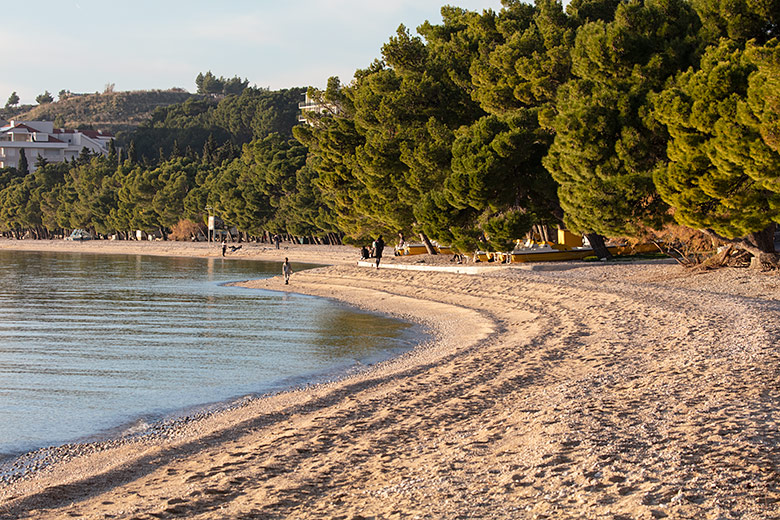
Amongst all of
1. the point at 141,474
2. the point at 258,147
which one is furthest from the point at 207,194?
the point at 141,474

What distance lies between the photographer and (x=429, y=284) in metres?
34.2

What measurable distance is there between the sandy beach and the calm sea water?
1437 millimetres

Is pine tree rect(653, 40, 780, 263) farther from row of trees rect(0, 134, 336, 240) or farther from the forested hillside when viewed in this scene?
row of trees rect(0, 134, 336, 240)

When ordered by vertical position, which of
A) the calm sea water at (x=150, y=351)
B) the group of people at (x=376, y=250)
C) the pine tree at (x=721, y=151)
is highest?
the pine tree at (x=721, y=151)

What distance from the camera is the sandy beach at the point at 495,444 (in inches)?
249

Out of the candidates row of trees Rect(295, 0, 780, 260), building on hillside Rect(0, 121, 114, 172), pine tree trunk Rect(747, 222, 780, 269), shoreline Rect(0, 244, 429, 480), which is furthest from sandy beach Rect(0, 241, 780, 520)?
building on hillside Rect(0, 121, 114, 172)

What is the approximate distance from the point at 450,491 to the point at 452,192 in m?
26.7

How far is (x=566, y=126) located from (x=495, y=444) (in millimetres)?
19535

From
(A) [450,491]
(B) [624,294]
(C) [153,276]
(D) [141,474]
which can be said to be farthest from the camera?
(C) [153,276]

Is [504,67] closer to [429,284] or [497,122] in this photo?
[497,122]

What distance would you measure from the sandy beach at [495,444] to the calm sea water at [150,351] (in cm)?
144

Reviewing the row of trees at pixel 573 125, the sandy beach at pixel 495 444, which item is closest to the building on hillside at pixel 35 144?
the row of trees at pixel 573 125

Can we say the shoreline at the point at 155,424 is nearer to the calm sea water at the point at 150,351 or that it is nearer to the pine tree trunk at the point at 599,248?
the calm sea water at the point at 150,351

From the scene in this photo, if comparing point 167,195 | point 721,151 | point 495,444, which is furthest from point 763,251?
point 167,195
